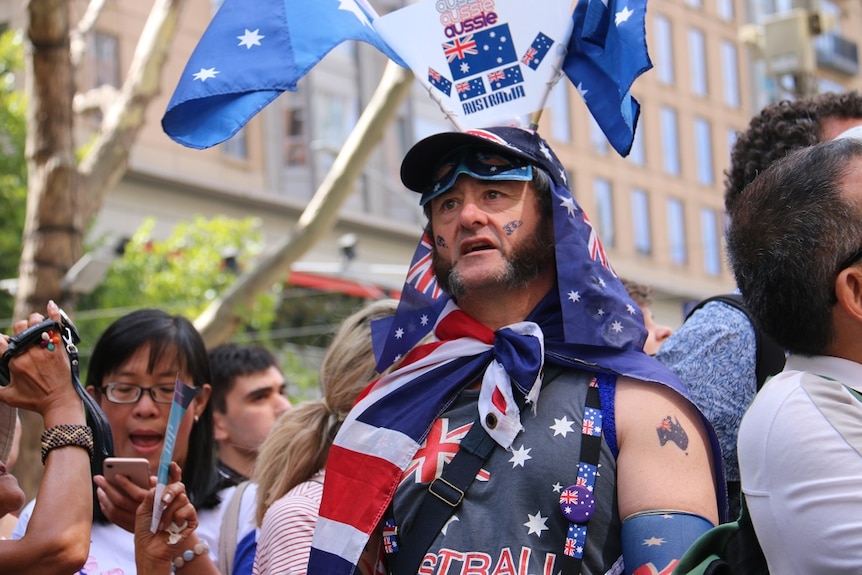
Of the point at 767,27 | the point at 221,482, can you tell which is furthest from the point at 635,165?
the point at 221,482

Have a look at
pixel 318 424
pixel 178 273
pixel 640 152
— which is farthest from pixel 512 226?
pixel 640 152

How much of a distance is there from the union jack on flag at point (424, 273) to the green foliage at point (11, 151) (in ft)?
45.4

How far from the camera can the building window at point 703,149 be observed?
136ft

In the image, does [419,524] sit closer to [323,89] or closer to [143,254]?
[143,254]

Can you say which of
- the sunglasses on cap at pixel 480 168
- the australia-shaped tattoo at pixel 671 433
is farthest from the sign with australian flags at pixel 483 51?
the australia-shaped tattoo at pixel 671 433

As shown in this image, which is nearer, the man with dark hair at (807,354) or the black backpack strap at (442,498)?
the man with dark hair at (807,354)

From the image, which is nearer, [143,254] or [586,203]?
[143,254]

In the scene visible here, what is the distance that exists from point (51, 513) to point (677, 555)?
4.75 feet

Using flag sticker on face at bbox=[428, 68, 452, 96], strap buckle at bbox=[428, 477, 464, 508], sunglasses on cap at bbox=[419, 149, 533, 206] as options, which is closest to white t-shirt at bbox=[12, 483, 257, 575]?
strap buckle at bbox=[428, 477, 464, 508]

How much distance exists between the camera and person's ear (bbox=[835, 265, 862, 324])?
242cm

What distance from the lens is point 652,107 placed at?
3956 centimetres

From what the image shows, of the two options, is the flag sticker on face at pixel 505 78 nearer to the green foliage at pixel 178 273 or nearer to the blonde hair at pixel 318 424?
the blonde hair at pixel 318 424

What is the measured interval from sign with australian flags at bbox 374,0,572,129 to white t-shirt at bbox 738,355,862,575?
155 cm

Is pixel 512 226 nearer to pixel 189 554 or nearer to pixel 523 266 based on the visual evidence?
pixel 523 266
